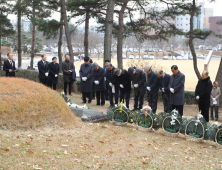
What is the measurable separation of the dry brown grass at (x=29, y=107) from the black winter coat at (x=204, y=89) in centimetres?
382

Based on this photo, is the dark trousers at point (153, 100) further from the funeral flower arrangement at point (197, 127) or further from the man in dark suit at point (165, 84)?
the funeral flower arrangement at point (197, 127)

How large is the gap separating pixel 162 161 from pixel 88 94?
6273mm

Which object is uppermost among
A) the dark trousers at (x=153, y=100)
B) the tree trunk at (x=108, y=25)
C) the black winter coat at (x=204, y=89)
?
the tree trunk at (x=108, y=25)

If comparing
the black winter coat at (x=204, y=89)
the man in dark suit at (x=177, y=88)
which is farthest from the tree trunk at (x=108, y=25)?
the black winter coat at (x=204, y=89)

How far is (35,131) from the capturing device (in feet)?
19.7

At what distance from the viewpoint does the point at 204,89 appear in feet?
26.7

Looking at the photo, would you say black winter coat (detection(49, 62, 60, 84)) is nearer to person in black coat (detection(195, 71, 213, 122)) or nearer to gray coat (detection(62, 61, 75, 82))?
gray coat (detection(62, 61, 75, 82))

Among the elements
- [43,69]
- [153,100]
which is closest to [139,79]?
[153,100]

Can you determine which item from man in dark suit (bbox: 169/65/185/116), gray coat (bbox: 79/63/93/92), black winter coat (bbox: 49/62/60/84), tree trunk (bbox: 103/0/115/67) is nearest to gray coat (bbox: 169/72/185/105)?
man in dark suit (bbox: 169/65/185/116)

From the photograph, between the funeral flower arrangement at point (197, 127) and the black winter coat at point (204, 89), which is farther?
the black winter coat at point (204, 89)

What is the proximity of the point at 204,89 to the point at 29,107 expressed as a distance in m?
4.98

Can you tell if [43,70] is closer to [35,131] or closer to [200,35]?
[35,131]

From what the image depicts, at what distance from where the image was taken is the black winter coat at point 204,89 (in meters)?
8.10

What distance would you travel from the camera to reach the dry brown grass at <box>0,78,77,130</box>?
232 inches
